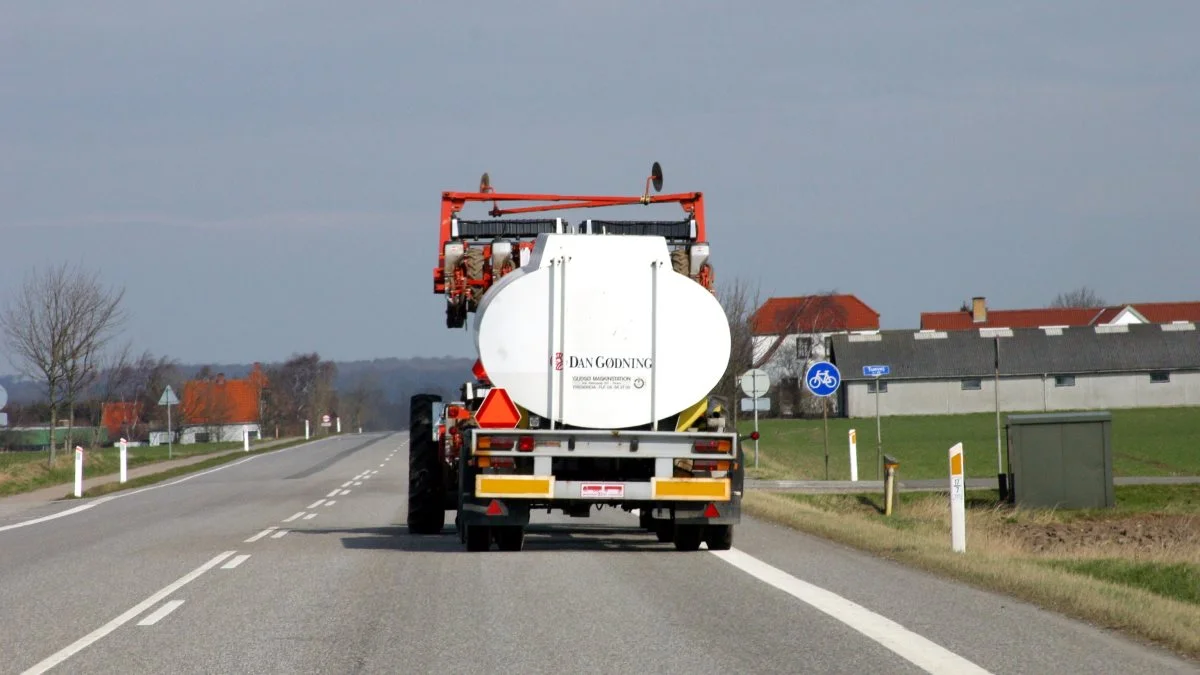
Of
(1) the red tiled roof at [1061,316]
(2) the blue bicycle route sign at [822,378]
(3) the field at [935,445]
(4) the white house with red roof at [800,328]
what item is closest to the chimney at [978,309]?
(1) the red tiled roof at [1061,316]

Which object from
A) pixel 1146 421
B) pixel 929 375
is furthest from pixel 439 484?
pixel 929 375

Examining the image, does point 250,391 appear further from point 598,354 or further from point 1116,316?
point 598,354

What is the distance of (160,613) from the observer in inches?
390

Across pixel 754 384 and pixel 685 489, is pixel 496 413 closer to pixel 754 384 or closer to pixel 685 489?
pixel 685 489

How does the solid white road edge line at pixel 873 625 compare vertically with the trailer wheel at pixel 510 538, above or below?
below

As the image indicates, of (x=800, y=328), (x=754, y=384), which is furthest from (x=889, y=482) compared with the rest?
(x=800, y=328)

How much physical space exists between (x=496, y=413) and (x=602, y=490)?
3.90ft

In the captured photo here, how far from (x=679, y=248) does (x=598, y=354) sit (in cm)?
182

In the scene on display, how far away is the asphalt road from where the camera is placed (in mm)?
7777

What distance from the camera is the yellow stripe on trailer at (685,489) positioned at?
13.4m

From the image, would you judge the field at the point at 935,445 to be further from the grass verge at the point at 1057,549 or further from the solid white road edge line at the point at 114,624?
the solid white road edge line at the point at 114,624

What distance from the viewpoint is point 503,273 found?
1503cm

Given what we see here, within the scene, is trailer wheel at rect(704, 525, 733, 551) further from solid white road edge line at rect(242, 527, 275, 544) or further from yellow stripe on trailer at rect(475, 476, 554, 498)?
solid white road edge line at rect(242, 527, 275, 544)

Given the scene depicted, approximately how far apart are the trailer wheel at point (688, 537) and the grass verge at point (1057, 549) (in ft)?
5.51
